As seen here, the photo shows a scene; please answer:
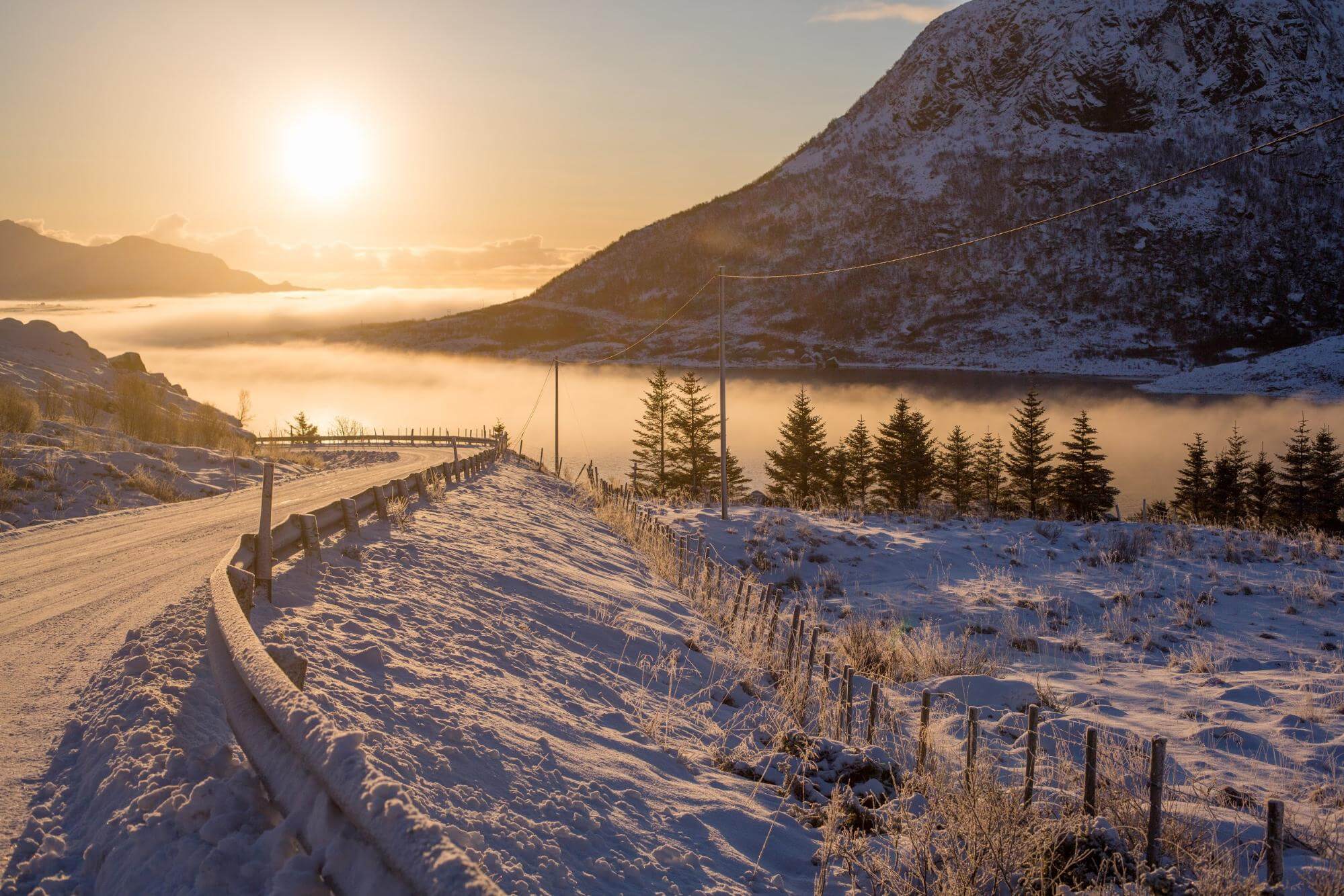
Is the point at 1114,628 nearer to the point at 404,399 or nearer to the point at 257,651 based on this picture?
the point at 257,651

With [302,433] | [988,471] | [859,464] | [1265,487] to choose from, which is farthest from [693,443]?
[1265,487]

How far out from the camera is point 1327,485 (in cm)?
5000

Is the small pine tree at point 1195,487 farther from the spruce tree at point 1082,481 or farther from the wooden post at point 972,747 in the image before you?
the wooden post at point 972,747

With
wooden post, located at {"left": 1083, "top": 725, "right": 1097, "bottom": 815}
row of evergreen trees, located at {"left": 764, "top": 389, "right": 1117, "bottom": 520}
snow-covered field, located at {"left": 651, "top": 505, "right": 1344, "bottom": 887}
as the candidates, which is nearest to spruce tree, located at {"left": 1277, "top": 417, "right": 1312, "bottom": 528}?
row of evergreen trees, located at {"left": 764, "top": 389, "right": 1117, "bottom": 520}

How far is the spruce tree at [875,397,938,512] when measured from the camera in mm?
56531

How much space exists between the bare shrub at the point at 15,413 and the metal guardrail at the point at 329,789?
21.7 meters

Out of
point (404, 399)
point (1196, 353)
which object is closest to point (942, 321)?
point (1196, 353)

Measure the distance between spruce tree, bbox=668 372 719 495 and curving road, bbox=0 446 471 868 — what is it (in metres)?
47.4

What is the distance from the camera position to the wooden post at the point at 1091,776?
5.41m

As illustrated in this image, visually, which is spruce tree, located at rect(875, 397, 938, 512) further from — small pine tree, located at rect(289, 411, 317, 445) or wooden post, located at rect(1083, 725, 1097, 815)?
wooden post, located at rect(1083, 725, 1097, 815)

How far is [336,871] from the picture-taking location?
2.28m

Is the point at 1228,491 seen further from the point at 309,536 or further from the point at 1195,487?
the point at 309,536

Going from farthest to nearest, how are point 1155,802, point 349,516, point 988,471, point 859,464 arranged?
1. point 988,471
2. point 859,464
3. point 349,516
4. point 1155,802

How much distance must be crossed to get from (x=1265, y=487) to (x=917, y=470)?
75.5 feet
